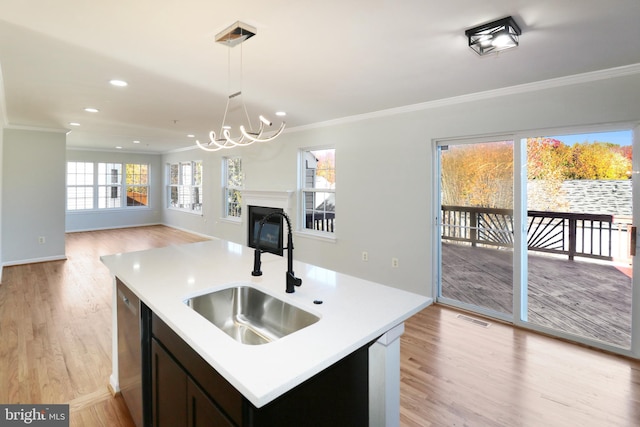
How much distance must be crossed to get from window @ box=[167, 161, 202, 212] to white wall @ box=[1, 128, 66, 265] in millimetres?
3066

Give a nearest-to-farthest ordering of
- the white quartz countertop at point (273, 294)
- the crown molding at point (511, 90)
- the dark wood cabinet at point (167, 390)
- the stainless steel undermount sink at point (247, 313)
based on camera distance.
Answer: the white quartz countertop at point (273, 294) < the dark wood cabinet at point (167, 390) < the stainless steel undermount sink at point (247, 313) < the crown molding at point (511, 90)

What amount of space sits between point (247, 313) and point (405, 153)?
291cm

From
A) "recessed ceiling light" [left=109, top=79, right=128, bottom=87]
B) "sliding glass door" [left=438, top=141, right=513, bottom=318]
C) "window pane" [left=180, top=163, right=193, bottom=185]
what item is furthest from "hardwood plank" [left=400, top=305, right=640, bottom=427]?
"window pane" [left=180, top=163, right=193, bottom=185]

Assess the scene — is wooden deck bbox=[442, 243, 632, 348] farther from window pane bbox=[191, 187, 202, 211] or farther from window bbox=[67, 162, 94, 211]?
window bbox=[67, 162, 94, 211]

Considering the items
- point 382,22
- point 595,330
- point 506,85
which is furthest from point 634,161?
point 382,22

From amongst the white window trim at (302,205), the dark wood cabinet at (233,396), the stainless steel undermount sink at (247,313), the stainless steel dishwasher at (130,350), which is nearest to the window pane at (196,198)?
the white window trim at (302,205)

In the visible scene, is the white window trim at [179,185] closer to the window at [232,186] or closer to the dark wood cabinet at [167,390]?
the window at [232,186]

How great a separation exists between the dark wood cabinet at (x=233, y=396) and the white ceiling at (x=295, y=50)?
5.82ft

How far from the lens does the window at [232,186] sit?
6969 millimetres

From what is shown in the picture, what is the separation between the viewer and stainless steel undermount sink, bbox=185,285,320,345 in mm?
1584

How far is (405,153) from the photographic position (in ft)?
13.0

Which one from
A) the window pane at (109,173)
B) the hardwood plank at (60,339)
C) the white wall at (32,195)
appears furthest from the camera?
the window pane at (109,173)

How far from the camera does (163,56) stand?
2.49 m

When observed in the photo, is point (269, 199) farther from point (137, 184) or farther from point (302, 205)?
point (137, 184)
